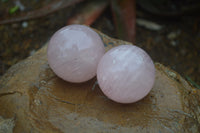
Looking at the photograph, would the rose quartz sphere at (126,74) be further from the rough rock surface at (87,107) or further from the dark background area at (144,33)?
the dark background area at (144,33)

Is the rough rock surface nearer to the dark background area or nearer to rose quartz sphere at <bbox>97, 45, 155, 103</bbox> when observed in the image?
rose quartz sphere at <bbox>97, 45, 155, 103</bbox>

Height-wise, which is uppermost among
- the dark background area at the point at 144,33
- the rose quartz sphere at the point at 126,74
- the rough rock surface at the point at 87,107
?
the rose quartz sphere at the point at 126,74

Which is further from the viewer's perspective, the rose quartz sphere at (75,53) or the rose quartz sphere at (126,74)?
the rose quartz sphere at (75,53)

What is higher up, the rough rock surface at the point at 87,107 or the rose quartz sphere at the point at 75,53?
the rose quartz sphere at the point at 75,53

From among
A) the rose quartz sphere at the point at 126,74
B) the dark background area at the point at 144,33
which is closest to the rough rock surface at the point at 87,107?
the rose quartz sphere at the point at 126,74

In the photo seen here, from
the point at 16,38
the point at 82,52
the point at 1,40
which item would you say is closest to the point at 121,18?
the point at 82,52

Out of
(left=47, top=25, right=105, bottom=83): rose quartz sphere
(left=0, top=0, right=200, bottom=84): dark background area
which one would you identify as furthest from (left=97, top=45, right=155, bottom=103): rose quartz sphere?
(left=0, top=0, right=200, bottom=84): dark background area

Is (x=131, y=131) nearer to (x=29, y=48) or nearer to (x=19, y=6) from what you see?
(x=29, y=48)
